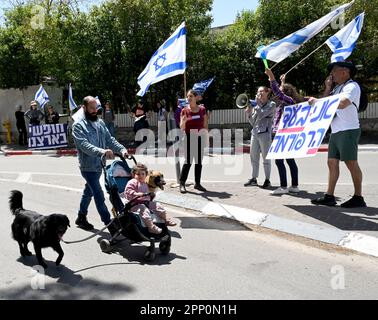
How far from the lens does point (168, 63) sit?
8.48 m

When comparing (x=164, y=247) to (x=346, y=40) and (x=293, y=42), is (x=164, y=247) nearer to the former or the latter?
(x=293, y=42)

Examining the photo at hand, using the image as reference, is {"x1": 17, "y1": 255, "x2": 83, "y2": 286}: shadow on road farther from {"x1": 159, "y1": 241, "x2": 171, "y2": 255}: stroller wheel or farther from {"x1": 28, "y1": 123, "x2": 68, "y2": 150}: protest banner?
{"x1": 28, "y1": 123, "x2": 68, "y2": 150}: protest banner

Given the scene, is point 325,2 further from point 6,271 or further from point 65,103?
point 6,271

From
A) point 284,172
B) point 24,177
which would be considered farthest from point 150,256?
point 24,177

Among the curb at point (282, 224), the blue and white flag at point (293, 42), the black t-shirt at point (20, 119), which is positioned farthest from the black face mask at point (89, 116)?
the black t-shirt at point (20, 119)

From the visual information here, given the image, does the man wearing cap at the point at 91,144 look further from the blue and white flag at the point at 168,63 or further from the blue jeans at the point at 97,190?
the blue and white flag at the point at 168,63

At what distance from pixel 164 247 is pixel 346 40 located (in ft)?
14.4

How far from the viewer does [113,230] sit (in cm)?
573

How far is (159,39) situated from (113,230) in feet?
46.8

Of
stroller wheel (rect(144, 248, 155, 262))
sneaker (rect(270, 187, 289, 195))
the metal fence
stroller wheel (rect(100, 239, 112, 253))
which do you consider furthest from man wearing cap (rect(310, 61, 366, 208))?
the metal fence

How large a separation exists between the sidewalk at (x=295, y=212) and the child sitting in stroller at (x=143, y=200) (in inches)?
66.3

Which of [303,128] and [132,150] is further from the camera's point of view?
[132,150]

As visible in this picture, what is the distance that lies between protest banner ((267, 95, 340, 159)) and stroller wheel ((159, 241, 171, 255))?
7.53 feet

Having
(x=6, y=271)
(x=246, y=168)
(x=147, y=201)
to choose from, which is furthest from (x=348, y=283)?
(x=246, y=168)
